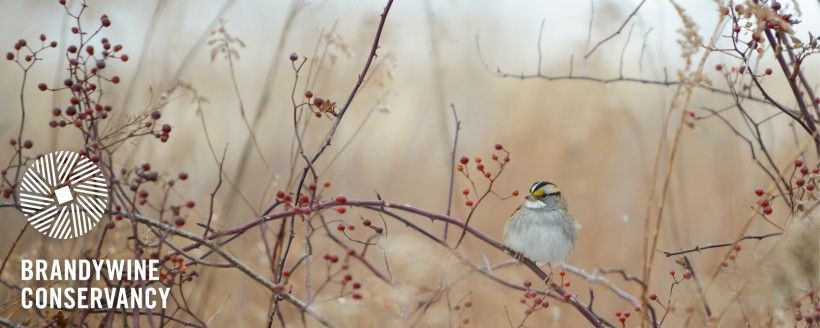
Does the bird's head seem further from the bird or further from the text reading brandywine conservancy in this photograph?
the text reading brandywine conservancy

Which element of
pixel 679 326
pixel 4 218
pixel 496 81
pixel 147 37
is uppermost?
pixel 496 81

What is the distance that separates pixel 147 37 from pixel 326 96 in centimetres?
71

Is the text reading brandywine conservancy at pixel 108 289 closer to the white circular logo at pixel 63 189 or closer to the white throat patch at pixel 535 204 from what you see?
the white circular logo at pixel 63 189

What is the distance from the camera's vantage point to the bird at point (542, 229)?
2.80 metres

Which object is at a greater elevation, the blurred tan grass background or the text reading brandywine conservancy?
the blurred tan grass background

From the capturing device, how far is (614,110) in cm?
484

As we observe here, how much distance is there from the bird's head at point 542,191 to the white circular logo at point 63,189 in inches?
55.8

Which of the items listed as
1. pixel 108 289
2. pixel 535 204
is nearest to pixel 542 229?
pixel 535 204

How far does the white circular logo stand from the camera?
1.90 meters

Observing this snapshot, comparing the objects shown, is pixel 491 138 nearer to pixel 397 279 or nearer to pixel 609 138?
pixel 609 138

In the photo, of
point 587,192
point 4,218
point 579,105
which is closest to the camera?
point 4,218

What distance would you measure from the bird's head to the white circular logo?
1.42 metres

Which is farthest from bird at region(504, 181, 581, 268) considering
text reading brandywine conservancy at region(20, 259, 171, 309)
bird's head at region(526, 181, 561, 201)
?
text reading brandywine conservancy at region(20, 259, 171, 309)

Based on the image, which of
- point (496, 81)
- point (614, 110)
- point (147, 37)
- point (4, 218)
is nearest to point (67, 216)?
point (147, 37)
